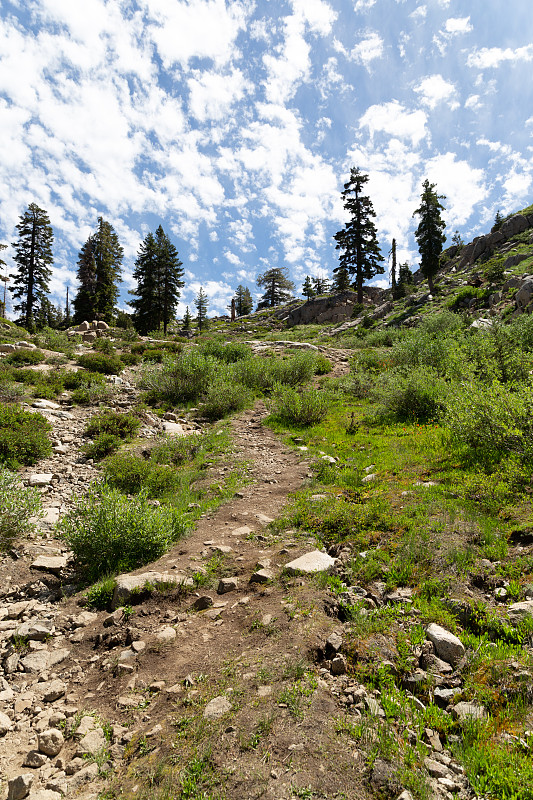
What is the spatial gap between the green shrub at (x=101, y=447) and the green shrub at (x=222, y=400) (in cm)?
443

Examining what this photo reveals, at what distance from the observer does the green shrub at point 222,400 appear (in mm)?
14000

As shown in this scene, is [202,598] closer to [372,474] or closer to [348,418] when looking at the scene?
[372,474]

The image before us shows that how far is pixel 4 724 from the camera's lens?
3.10 meters

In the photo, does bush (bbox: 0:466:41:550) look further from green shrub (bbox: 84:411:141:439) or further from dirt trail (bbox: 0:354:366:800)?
green shrub (bbox: 84:411:141:439)

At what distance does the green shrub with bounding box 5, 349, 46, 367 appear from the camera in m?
15.9

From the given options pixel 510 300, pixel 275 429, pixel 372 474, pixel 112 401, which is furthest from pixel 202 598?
pixel 510 300

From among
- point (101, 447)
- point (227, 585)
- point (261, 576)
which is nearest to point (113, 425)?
point (101, 447)

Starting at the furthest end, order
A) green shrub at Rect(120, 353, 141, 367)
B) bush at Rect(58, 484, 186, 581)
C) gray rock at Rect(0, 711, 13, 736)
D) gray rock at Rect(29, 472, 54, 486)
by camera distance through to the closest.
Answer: green shrub at Rect(120, 353, 141, 367)
gray rock at Rect(29, 472, 54, 486)
bush at Rect(58, 484, 186, 581)
gray rock at Rect(0, 711, 13, 736)

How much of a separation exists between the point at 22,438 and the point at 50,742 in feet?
24.1

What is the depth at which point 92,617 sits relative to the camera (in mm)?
4523

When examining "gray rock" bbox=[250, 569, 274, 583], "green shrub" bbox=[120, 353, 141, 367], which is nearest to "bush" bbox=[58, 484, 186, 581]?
"gray rock" bbox=[250, 569, 274, 583]

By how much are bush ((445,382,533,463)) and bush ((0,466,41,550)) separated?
26.6ft

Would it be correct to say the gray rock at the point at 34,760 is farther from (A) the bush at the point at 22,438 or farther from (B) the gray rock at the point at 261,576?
(A) the bush at the point at 22,438

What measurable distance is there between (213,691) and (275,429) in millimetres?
9449
